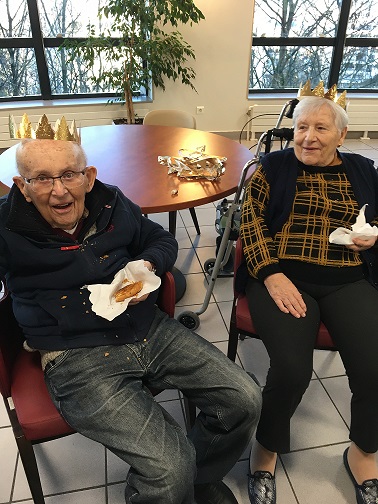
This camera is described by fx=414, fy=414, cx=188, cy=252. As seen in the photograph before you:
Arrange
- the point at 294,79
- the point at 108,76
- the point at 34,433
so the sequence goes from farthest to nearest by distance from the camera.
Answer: the point at 294,79, the point at 108,76, the point at 34,433

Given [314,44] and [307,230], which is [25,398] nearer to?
[307,230]

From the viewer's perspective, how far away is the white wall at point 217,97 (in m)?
4.60

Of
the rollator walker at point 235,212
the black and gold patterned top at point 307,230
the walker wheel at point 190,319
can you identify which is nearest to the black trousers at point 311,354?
the black and gold patterned top at point 307,230

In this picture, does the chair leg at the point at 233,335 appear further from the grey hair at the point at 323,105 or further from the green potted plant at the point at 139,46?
the green potted plant at the point at 139,46

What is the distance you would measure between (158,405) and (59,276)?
501 millimetres

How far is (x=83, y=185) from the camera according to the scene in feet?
4.40

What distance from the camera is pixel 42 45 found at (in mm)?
4602

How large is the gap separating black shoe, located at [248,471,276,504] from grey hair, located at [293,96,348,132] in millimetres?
1345

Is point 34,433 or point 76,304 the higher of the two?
point 76,304

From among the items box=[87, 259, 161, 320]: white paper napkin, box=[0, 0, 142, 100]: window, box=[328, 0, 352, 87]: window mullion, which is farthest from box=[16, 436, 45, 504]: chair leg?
box=[328, 0, 352, 87]: window mullion

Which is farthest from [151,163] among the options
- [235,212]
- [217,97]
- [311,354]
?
[217,97]

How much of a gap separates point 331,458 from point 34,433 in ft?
→ 3.75

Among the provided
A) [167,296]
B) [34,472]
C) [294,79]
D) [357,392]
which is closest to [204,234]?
[167,296]

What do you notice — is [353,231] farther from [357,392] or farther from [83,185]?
[83,185]
